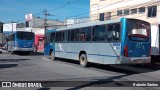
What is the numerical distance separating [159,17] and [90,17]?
676 inches

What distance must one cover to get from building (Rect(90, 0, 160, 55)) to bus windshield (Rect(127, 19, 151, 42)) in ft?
65.2

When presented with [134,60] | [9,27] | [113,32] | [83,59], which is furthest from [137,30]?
[9,27]

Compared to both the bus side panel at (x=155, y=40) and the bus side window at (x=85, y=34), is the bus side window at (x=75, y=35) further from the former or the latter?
the bus side panel at (x=155, y=40)

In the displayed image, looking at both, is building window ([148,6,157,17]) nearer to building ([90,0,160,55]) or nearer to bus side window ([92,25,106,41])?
building ([90,0,160,55])

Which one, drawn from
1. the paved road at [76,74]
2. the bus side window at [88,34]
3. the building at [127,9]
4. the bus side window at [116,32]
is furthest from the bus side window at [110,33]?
the building at [127,9]

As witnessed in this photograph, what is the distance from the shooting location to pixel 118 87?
36.5 feet

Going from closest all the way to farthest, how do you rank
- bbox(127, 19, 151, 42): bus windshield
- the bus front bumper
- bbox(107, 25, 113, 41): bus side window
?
the bus front bumper
bbox(127, 19, 151, 42): bus windshield
bbox(107, 25, 113, 41): bus side window

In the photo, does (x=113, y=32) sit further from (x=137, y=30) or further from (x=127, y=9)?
(x=127, y=9)

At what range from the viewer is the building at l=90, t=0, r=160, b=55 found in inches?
1524

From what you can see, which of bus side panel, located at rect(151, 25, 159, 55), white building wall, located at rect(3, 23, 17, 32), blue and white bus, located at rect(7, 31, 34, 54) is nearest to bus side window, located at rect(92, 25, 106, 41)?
bus side panel, located at rect(151, 25, 159, 55)

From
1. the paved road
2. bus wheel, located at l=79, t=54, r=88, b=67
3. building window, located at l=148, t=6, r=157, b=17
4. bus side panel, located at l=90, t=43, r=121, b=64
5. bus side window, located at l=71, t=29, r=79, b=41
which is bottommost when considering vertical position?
the paved road

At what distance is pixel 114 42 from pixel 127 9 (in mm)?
28768

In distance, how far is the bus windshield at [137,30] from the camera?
1561cm

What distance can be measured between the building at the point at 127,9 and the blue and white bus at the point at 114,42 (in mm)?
18548
